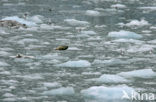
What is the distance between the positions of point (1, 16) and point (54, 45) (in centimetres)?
357

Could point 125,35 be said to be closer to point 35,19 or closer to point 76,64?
point 35,19

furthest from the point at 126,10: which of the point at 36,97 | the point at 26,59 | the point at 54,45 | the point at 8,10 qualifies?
the point at 36,97

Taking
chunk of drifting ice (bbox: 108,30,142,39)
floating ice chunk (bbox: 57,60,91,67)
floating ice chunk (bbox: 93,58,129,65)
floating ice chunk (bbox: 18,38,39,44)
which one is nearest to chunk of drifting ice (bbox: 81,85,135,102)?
floating ice chunk (bbox: 57,60,91,67)

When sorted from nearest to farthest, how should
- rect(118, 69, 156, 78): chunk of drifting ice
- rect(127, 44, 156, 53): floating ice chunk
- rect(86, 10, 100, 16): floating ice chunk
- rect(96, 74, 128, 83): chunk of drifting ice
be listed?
rect(96, 74, 128, 83): chunk of drifting ice < rect(118, 69, 156, 78): chunk of drifting ice < rect(127, 44, 156, 53): floating ice chunk < rect(86, 10, 100, 16): floating ice chunk

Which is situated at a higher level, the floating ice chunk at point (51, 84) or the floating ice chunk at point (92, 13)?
the floating ice chunk at point (92, 13)

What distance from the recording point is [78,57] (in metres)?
7.38

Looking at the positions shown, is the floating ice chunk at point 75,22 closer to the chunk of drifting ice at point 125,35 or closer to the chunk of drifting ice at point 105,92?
the chunk of drifting ice at point 125,35

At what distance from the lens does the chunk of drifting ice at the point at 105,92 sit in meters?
5.32

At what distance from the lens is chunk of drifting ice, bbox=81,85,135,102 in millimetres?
5324

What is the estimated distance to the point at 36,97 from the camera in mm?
5316

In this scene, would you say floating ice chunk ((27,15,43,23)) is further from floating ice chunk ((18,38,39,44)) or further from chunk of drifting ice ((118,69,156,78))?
A: chunk of drifting ice ((118,69,156,78))

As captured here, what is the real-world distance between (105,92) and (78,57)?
2.03 meters

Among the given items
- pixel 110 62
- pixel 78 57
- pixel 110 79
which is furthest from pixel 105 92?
pixel 78 57

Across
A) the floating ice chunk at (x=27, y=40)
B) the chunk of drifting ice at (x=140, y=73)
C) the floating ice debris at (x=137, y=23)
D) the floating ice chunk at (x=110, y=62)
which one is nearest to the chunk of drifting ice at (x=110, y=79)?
the chunk of drifting ice at (x=140, y=73)
